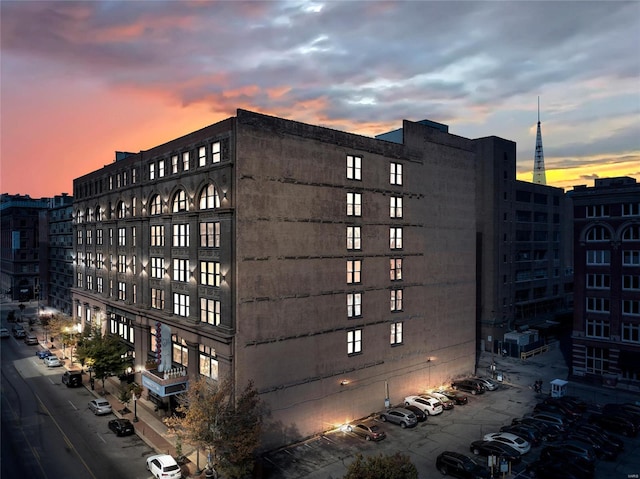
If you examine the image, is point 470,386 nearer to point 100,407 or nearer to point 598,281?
point 598,281

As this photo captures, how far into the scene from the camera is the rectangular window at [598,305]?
54.3m

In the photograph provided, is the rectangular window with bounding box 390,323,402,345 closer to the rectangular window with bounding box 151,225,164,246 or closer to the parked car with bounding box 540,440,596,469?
the parked car with bounding box 540,440,596,469

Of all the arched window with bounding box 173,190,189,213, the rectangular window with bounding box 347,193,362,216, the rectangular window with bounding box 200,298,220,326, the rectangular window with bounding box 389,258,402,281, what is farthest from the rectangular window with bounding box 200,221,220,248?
the rectangular window with bounding box 389,258,402,281

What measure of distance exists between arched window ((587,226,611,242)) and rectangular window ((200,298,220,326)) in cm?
4694

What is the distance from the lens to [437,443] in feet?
121

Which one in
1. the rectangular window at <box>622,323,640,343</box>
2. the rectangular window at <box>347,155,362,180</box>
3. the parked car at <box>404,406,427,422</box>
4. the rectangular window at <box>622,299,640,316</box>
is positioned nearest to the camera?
the parked car at <box>404,406,427,422</box>

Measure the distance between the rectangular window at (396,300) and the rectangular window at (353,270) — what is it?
5377 millimetres

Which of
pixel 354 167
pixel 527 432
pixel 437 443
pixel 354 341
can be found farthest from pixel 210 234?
pixel 527 432

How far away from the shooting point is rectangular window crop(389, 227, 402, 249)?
1828 inches

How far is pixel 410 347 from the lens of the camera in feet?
157

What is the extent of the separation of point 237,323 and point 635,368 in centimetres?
4726

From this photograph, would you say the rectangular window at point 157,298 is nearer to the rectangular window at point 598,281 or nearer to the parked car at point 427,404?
the parked car at point 427,404

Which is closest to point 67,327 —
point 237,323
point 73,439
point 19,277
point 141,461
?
point 73,439

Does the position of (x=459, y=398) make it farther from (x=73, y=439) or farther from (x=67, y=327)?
(x=67, y=327)
